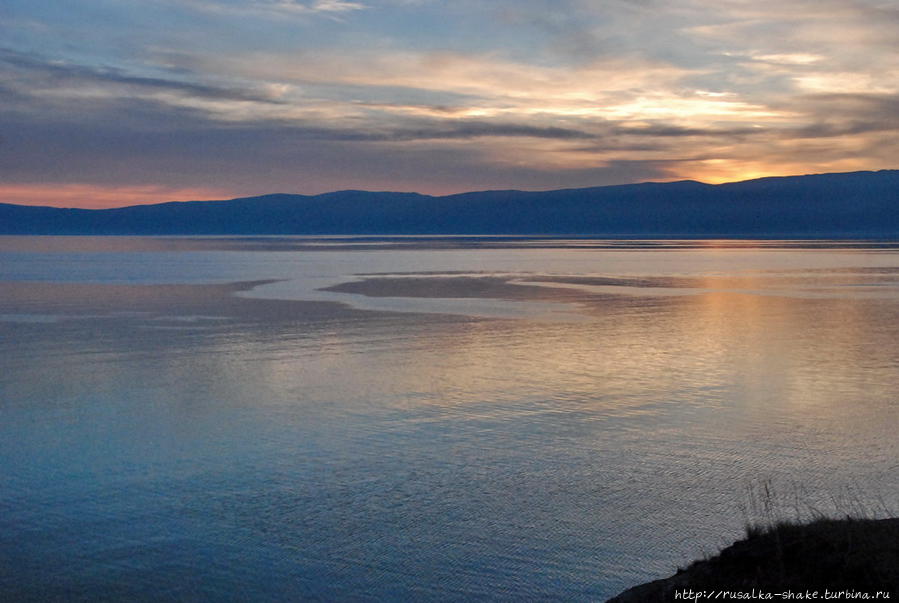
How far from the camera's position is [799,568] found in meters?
4.56

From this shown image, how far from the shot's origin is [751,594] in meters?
4.42

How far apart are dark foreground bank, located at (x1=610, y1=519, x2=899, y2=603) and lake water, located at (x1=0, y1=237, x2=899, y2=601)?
2.35 ft

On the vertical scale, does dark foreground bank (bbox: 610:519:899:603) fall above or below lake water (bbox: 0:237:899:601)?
above

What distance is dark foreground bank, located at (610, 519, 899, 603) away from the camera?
4309 millimetres

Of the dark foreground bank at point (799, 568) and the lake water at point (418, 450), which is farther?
the lake water at point (418, 450)

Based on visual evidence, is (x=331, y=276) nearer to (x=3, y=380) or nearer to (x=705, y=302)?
(x=705, y=302)

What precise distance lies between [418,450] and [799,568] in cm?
404

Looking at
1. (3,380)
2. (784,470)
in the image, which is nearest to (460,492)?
(784,470)

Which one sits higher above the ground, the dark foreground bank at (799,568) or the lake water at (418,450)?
the dark foreground bank at (799,568)

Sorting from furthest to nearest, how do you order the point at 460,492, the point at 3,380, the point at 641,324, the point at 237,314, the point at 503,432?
the point at 237,314 < the point at 641,324 < the point at 3,380 < the point at 503,432 < the point at 460,492

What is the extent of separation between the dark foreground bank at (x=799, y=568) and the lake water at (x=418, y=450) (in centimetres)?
72

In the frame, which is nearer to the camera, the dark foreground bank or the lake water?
the dark foreground bank

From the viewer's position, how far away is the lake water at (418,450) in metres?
5.70

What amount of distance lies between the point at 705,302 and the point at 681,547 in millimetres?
16777
